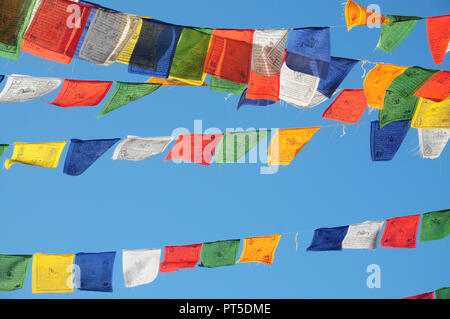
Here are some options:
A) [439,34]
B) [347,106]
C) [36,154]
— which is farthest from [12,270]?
[439,34]

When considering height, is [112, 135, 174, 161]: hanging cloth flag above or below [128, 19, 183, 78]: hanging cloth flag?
below

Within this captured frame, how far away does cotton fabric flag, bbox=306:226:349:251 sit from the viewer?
14.8 feet

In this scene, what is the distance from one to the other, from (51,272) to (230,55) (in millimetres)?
1966

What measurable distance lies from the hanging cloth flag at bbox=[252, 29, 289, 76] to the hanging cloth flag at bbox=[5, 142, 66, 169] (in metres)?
1.41

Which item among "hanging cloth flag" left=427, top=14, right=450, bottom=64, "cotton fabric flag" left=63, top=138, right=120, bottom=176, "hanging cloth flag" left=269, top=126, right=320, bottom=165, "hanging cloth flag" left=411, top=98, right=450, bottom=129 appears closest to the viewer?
"hanging cloth flag" left=427, top=14, right=450, bottom=64

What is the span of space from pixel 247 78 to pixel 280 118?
1.82 metres

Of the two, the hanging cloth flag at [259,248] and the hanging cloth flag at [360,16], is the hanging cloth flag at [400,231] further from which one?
the hanging cloth flag at [360,16]

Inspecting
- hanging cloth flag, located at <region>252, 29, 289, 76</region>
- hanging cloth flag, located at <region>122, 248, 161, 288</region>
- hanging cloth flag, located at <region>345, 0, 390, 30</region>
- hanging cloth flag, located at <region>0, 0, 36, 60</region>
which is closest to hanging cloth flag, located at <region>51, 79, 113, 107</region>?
hanging cloth flag, located at <region>0, 0, 36, 60</region>

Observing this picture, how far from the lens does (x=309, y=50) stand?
11.4ft

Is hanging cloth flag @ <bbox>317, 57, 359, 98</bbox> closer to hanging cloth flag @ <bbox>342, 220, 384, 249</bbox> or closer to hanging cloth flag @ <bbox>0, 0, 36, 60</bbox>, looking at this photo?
hanging cloth flag @ <bbox>342, 220, 384, 249</bbox>

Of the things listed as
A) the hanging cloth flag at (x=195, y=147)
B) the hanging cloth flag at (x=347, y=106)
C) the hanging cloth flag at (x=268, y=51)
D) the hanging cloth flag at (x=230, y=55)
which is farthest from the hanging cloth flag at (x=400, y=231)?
the hanging cloth flag at (x=230, y=55)

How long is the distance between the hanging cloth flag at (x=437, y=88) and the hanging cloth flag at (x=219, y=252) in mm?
1735
